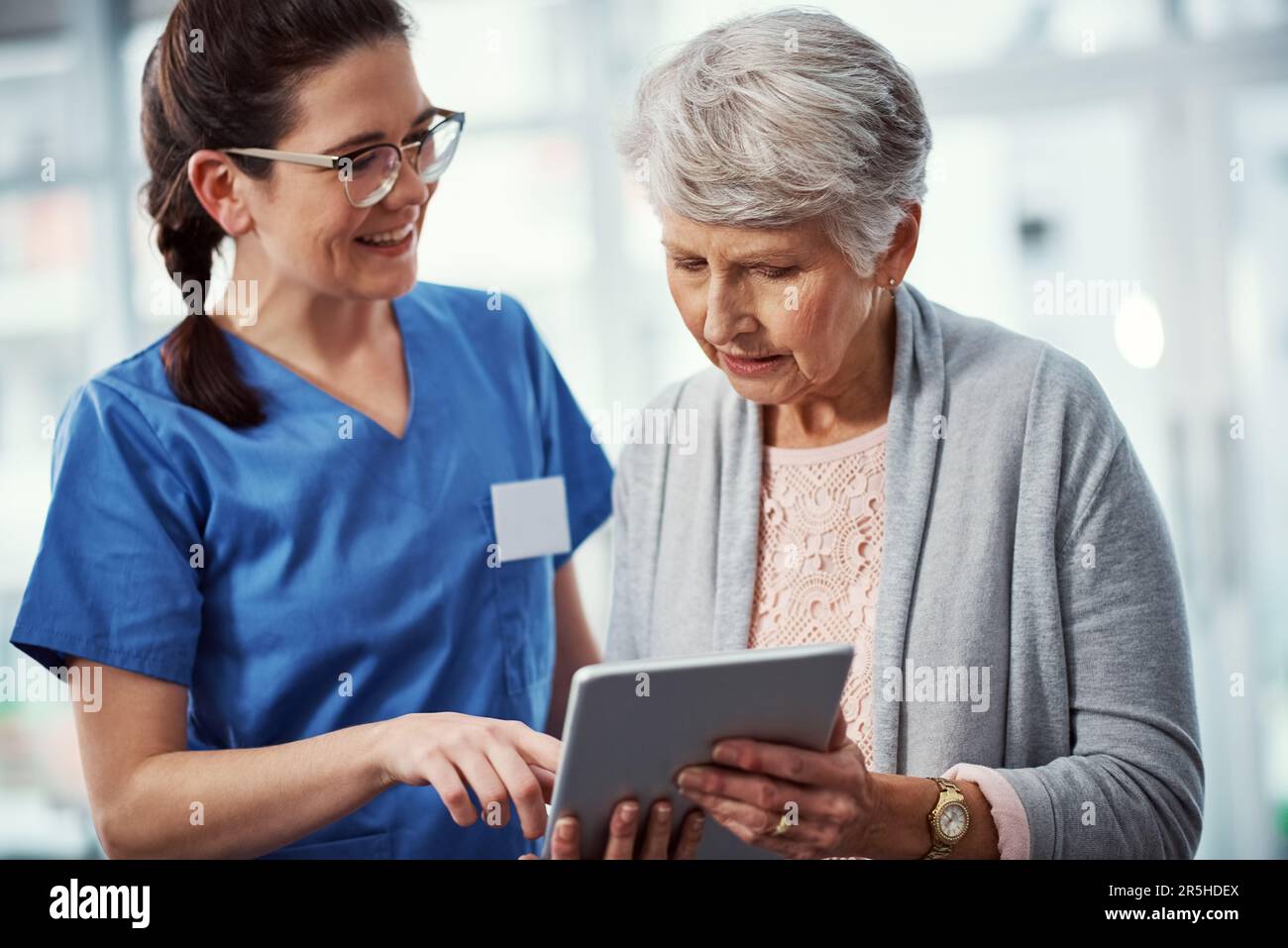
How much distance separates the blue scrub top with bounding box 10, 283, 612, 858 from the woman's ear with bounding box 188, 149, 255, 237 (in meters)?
0.15

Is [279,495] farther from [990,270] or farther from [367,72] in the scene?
[990,270]

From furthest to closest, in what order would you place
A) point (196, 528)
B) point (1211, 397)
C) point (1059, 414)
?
point (1211, 397) → point (196, 528) → point (1059, 414)

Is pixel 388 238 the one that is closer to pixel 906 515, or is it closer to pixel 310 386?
pixel 310 386

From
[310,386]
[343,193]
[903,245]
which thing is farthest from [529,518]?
[903,245]

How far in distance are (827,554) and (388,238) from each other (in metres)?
0.64

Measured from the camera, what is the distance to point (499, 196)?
360 cm

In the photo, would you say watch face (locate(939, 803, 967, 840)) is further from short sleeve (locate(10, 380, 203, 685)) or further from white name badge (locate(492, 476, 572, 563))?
short sleeve (locate(10, 380, 203, 685))

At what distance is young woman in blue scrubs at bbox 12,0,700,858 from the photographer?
1.21 m

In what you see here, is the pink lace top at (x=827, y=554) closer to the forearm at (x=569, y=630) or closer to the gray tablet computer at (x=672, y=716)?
the gray tablet computer at (x=672, y=716)

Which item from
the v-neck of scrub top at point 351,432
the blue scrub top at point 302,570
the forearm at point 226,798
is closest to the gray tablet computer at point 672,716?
the forearm at point 226,798

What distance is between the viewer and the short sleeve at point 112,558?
1.22 metres

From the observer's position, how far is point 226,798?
120cm
